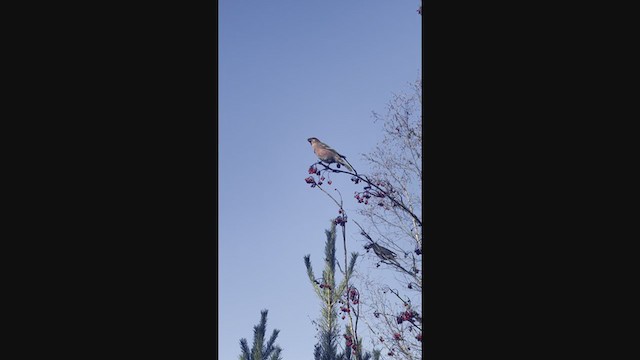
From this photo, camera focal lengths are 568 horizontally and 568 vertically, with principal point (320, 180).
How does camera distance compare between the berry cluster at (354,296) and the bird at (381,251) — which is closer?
the bird at (381,251)

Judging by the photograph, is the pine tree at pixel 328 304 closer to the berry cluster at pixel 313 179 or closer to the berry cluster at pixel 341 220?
the berry cluster at pixel 341 220

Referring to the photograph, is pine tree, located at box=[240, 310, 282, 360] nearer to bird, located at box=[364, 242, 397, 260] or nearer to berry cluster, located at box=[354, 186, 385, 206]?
bird, located at box=[364, 242, 397, 260]

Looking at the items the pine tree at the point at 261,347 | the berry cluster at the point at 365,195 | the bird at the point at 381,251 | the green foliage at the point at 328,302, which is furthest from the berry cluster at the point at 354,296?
the pine tree at the point at 261,347

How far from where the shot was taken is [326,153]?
3053 millimetres

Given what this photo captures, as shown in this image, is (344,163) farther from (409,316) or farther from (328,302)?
(328,302)

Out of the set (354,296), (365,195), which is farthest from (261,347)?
(365,195)

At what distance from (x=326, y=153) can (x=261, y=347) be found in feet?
7.08

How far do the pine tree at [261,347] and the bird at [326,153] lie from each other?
1.89 metres

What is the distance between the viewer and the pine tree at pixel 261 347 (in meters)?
4.50
